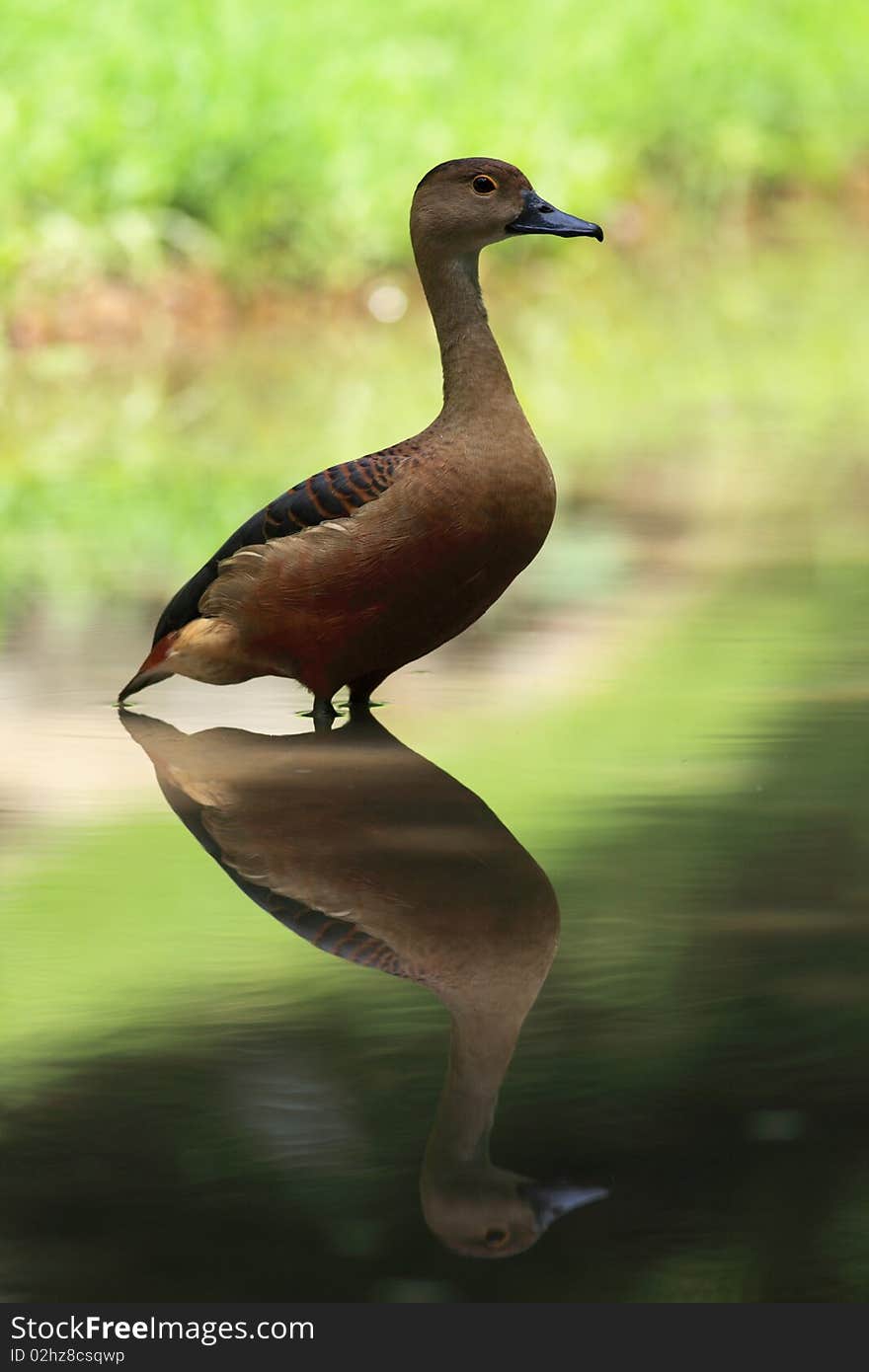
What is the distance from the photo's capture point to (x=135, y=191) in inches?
656

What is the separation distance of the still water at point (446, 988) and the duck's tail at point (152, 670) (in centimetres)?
10

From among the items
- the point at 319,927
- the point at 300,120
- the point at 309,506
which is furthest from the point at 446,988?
the point at 300,120

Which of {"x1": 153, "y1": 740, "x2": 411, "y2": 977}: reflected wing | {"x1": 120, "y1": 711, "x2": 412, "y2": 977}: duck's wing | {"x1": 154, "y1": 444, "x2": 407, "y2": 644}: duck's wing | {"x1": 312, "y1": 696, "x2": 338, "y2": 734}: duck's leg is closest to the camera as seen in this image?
{"x1": 153, "y1": 740, "x2": 411, "y2": 977}: reflected wing

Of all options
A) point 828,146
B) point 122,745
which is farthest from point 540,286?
point 122,745

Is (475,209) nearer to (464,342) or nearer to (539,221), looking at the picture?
(539,221)

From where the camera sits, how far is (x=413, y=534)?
6.10 metres

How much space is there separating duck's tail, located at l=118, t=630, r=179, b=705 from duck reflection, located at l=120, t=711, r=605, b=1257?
0.10m

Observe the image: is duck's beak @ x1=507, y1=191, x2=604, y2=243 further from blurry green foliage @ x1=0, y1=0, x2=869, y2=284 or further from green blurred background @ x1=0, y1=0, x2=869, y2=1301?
blurry green foliage @ x1=0, y1=0, x2=869, y2=284

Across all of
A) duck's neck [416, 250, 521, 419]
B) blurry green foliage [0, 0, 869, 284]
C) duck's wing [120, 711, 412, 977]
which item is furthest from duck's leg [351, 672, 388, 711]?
blurry green foliage [0, 0, 869, 284]

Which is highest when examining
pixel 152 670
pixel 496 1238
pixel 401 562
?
pixel 401 562

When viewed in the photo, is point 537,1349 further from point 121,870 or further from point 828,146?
point 828,146

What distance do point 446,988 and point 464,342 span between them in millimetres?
2410

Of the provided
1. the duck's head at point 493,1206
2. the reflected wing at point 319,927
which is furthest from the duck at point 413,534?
the duck's head at point 493,1206

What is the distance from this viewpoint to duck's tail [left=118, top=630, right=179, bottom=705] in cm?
668
